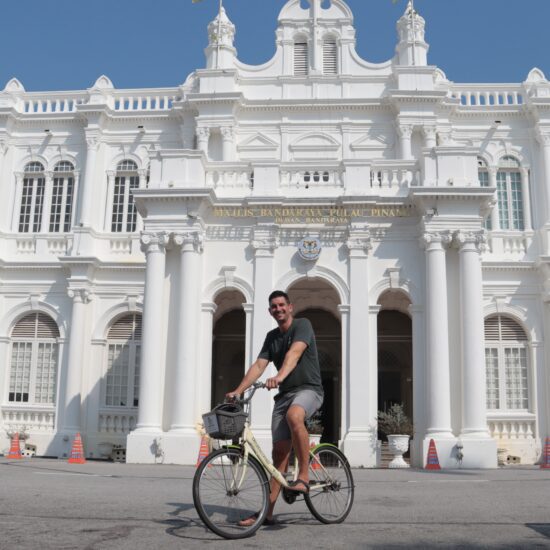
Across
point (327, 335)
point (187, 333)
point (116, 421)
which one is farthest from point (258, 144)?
point (116, 421)

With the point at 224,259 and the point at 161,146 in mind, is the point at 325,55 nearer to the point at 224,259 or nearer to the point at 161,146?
the point at 161,146

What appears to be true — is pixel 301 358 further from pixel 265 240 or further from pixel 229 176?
pixel 229 176

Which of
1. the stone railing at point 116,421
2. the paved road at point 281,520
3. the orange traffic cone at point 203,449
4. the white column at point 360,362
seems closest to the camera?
the paved road at point 281,520

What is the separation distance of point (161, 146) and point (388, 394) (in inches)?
462

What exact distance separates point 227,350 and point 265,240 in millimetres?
6904

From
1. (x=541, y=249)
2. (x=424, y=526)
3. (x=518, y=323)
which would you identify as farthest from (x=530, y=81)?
(x=424, y=526)

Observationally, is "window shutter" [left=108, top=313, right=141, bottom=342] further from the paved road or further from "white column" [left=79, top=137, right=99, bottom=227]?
the paved road

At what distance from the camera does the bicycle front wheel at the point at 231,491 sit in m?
5.79

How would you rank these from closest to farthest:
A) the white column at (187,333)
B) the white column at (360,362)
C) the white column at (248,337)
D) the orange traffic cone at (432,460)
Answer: the orange traffic cone at (432,460) < the white column at (360,362) < the white column at (187,333) < the white column at (248,337)

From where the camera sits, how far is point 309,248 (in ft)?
62.6

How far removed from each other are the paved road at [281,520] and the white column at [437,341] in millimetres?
6939

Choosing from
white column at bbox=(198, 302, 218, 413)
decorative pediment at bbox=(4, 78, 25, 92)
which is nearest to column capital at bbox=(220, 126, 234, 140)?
white column at bbox=(198, 302, 218, 413)

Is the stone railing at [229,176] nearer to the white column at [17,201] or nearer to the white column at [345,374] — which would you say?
the white column at [345,374]

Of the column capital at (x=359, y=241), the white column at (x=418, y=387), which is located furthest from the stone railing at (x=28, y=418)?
the white column at (x=418, y=387)
